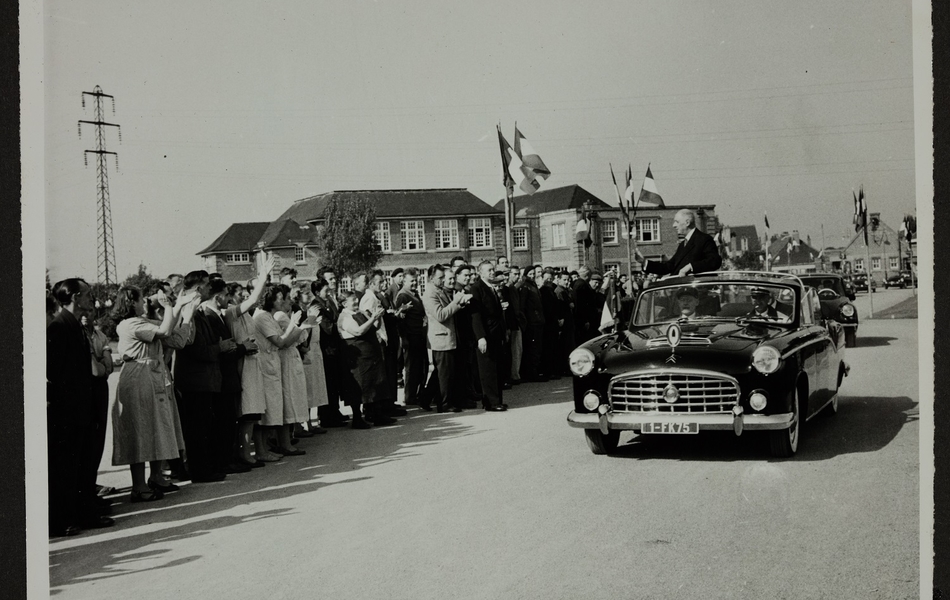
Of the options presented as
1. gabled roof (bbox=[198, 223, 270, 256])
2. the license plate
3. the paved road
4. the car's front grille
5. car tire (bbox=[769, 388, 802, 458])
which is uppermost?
gabled roof (bbox=[198, 223, 270, 256])

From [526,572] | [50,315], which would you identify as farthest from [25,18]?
[526,572]

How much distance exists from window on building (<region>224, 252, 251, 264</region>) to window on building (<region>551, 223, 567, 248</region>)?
26.3ft

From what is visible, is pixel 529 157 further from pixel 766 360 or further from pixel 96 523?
pixel 96 523

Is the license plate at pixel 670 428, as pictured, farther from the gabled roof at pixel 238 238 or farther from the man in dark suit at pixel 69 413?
the man in dark suit at pixel 69 413

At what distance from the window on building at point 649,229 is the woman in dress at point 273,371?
5242 millimetres

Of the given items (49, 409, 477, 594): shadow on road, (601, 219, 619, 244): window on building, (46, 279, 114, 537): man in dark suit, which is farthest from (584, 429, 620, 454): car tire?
(601, 219, 619, 244): window on building

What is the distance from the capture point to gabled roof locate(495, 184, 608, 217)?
11070 mm

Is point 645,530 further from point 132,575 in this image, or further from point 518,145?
point 518,145

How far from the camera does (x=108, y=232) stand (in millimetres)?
5637

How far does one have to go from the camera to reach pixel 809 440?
7523 mm

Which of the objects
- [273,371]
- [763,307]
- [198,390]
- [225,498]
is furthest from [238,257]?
[763,307]

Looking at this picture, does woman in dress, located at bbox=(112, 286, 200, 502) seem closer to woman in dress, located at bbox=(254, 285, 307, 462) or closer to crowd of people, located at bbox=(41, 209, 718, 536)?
crowd of people, located at bbox=(41, 209, 718, 536)

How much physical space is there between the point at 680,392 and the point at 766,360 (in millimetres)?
697

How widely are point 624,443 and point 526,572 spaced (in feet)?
11.5
